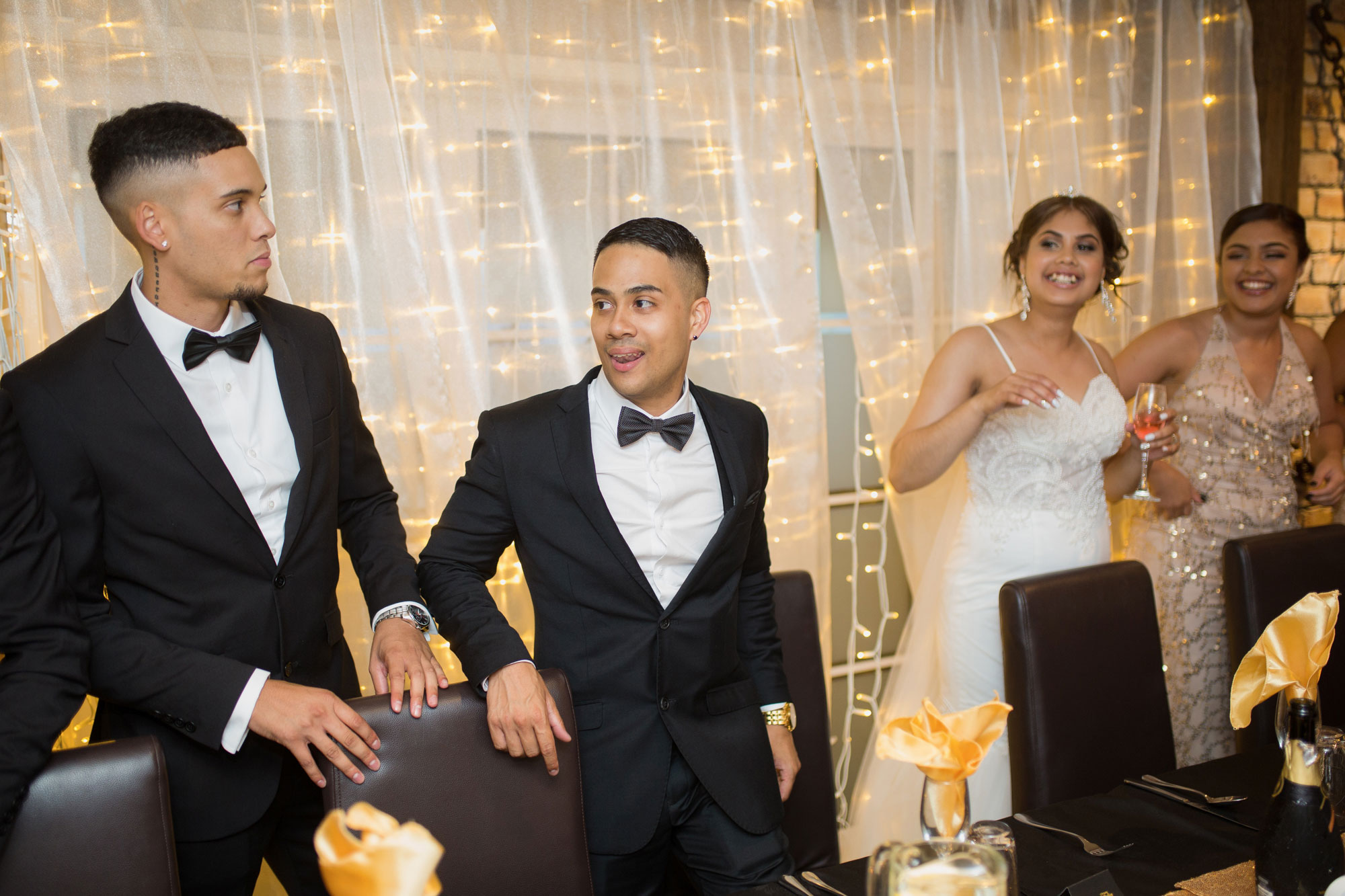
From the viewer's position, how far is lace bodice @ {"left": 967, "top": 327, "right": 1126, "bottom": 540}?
2.71 meters

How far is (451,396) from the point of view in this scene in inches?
101

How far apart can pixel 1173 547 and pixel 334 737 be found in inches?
97.9

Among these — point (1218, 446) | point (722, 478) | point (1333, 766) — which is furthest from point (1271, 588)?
point (722, 478)

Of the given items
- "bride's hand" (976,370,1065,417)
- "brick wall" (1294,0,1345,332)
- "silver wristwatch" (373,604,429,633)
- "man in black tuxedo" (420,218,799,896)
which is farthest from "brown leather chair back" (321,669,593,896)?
"brick wall" (1294,0,1345,332)

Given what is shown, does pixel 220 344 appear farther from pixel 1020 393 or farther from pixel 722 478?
pixel 1020 393

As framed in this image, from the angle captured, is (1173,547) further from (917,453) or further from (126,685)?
(126,685)

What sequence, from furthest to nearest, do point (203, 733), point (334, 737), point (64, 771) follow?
point (203, 733) < point (334, 737) < point (64, 771)

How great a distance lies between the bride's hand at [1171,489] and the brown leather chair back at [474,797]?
2.10 metres

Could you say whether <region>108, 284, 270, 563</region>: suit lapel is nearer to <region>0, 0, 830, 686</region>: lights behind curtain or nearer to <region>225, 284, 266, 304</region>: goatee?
<region>225, 284, 266, 304</region>: goatee

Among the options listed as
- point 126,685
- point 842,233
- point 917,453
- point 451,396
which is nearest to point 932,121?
point 842,233

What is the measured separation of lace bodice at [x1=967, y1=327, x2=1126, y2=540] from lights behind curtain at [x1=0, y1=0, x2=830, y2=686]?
497mm

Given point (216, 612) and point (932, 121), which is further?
point (932, 121)

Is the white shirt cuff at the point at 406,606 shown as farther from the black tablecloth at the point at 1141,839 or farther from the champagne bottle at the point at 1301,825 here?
the champagne bottle at the point at 1301,825

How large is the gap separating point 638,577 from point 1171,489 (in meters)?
1.90
